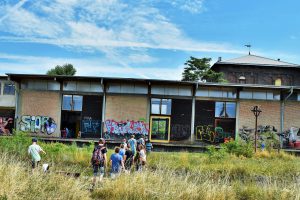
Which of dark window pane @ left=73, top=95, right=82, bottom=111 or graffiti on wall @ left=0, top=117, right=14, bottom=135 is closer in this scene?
dark window pane @ left=73, top=95, right=82, bottom=111

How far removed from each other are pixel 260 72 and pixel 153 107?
25715mm

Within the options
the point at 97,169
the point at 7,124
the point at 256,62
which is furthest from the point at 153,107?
the point at 256,62

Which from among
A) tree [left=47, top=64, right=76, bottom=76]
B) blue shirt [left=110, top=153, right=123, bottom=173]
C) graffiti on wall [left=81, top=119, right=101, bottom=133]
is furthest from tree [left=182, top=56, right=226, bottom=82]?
blue shirt [left=110, top=153, right=123, bottom=173]

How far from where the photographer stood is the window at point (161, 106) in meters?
33.5

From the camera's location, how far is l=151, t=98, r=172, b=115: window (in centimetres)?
3350

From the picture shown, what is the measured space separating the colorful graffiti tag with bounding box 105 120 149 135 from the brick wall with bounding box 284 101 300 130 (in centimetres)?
1182

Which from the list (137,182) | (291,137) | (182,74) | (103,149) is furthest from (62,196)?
(182,74)

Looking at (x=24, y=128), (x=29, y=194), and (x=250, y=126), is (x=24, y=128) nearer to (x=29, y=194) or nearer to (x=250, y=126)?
(x=250, y=126)

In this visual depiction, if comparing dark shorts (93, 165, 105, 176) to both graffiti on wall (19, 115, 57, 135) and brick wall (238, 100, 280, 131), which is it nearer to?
graffiti on wall (19, 115, 57, 135)

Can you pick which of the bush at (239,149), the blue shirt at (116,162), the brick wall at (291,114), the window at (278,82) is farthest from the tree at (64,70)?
the blue shirt at (116,162)

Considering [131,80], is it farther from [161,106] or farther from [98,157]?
[98,157]

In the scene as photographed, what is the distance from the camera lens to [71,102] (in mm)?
33938

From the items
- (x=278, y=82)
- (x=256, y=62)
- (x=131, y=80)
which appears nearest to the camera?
(x=131, y=80)

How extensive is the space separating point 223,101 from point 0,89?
70.9ft
